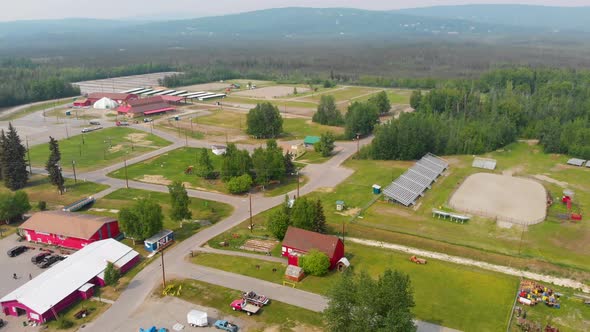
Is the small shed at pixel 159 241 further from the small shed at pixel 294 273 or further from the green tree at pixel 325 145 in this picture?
the green tree at pixel 325 145

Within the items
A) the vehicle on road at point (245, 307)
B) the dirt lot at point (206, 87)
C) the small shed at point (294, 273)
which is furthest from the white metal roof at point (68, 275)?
the dirt lot at point (206, 87)

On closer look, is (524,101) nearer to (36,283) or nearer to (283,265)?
(283,265)

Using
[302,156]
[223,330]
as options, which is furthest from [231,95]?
[223,330]

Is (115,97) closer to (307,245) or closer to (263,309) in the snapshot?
(307,245)

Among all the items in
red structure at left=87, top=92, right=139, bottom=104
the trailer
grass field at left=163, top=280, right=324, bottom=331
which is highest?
red structure at left=87, top=92, right=139, bottom=104

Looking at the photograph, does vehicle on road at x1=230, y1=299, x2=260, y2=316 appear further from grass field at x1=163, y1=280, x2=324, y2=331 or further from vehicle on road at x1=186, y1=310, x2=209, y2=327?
vehicle on road at x1=186, y1=310, x2=209, y2=327

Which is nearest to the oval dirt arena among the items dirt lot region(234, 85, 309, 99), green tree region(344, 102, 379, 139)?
green tree region(344, 102, 379, 139)

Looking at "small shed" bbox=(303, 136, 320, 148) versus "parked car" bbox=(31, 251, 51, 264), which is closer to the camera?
"parked car" bbox=(31, 251, 51, 264)
